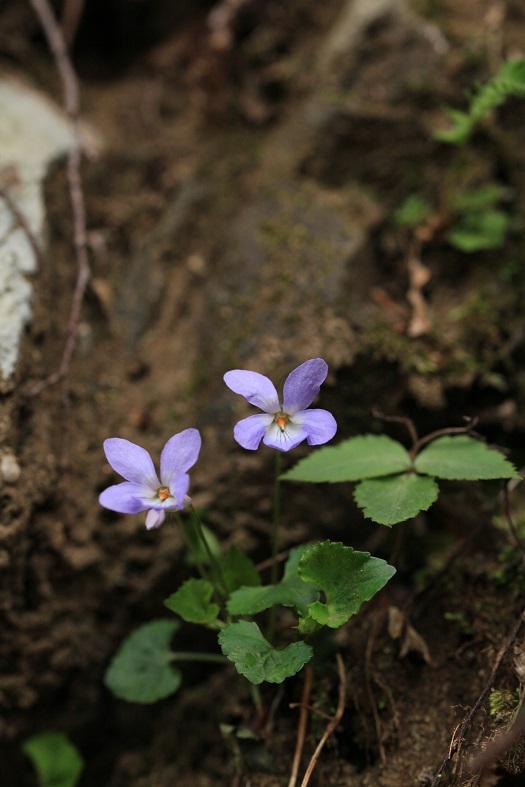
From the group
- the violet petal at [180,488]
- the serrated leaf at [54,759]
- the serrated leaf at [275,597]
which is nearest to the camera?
the violet petal at [180,488]

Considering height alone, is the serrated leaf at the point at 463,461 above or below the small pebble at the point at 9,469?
below

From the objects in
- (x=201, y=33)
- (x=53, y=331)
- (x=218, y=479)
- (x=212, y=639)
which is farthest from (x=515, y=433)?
(x=201, y=33)

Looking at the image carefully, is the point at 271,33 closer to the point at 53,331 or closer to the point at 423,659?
the point at 53,331

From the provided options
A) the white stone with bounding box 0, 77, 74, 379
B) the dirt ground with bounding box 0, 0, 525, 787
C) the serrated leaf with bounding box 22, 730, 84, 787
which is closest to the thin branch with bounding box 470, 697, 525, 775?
the dirt ground with bounding box 0, 0, 525, 787

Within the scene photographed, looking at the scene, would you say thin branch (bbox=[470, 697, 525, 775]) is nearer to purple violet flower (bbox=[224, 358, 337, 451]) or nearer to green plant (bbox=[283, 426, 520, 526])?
green plant (bbox=[283, 426, 520, 526])

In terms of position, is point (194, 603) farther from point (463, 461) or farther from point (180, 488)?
point (463, 461)

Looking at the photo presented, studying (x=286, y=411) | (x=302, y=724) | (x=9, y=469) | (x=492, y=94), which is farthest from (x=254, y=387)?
(x=492, y=94)

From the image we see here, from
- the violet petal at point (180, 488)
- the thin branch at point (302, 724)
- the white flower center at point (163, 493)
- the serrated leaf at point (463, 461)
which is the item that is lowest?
the thin branch at point (302, 724)

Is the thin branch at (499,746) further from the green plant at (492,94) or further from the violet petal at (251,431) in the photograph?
the green plant at (492,94)

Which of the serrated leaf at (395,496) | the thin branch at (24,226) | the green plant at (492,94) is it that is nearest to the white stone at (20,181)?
the thin branch at (24,226)
